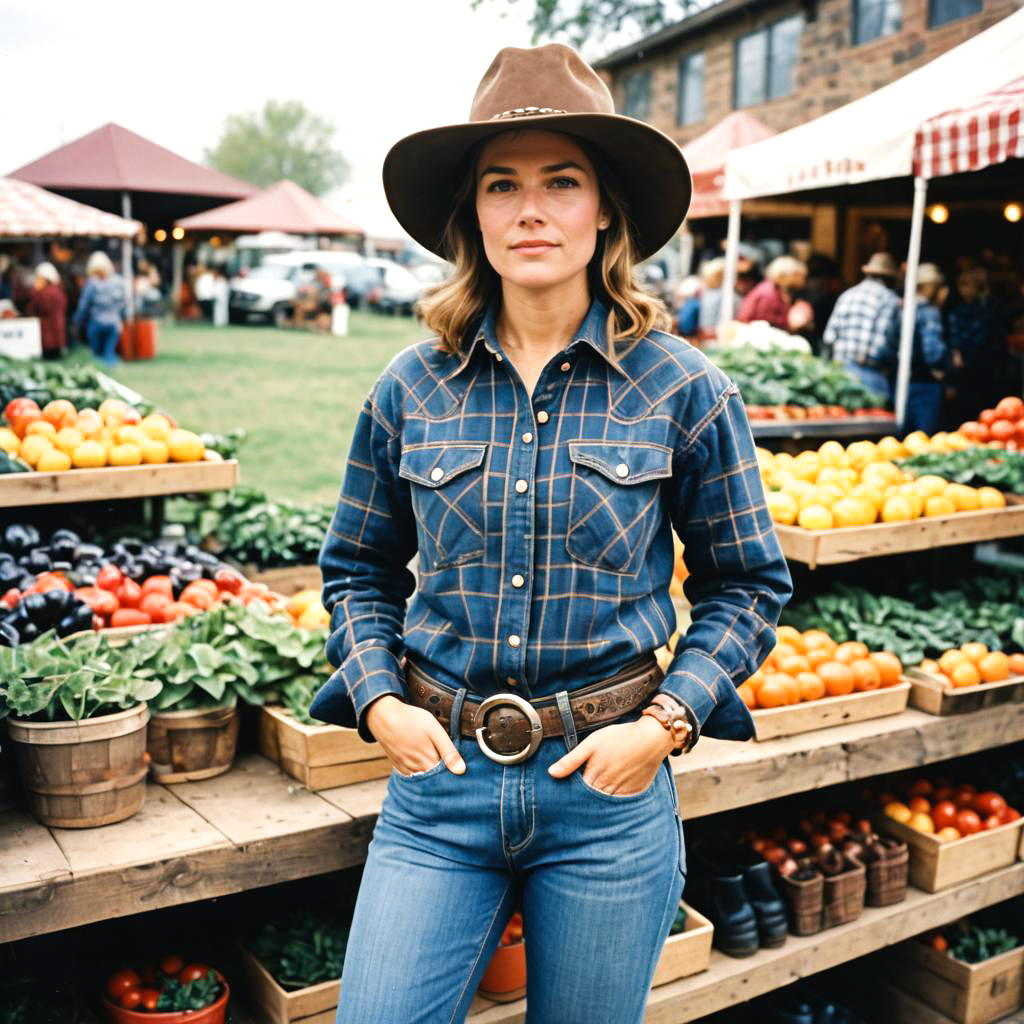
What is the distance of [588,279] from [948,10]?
13175 mm

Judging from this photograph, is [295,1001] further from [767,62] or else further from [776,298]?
[767,62]

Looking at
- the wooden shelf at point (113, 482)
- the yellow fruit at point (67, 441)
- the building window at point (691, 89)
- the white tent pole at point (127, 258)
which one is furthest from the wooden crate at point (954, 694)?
the building window at point (691, 89)

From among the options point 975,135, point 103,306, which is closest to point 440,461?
point 975,135

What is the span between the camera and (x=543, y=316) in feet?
6.54

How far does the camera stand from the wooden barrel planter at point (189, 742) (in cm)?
271

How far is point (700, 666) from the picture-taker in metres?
1.93

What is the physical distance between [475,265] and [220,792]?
4.84 feet

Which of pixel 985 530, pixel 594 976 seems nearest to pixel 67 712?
pixel 594 976

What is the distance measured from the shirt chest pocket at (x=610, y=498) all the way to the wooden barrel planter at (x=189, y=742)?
1278 millimetres

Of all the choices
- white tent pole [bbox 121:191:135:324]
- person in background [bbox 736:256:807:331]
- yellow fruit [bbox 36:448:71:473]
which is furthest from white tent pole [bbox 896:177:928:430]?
white tent pole [bbox 121:191:135:324]

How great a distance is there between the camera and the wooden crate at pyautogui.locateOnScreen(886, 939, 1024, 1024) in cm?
366

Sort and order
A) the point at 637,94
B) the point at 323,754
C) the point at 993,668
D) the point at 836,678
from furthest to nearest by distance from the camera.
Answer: the point at 637,94 < the point at 993,668 < the point at 836,678 < the point at 323,754

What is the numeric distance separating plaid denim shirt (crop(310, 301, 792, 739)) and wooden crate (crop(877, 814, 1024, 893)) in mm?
1958

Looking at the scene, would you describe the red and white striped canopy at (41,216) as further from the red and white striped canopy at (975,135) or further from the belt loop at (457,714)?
the belt loop at (457,714)
